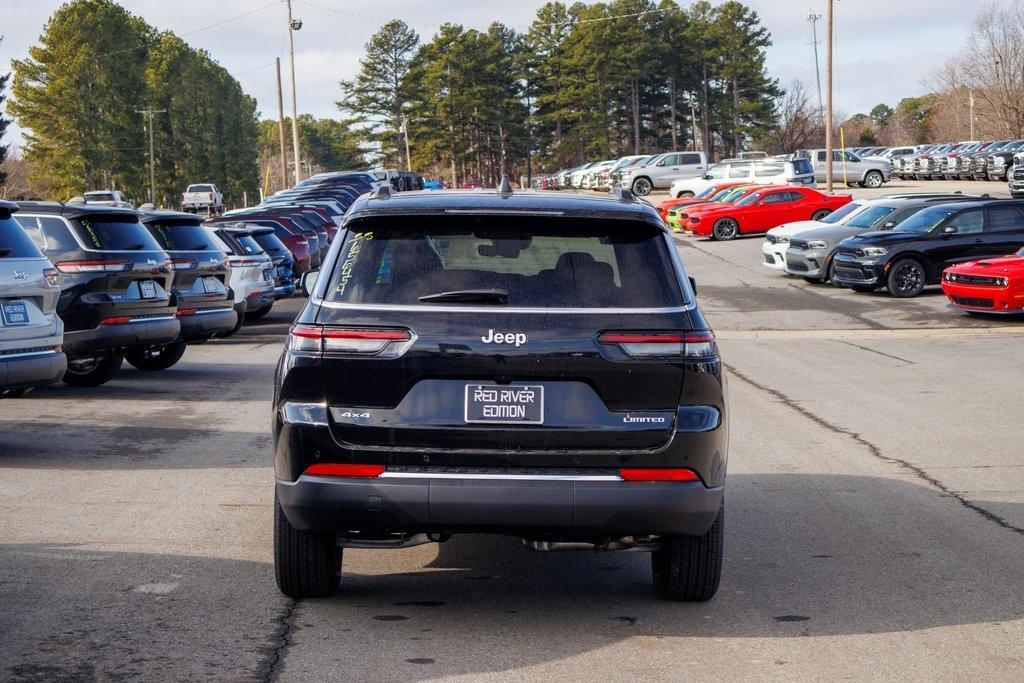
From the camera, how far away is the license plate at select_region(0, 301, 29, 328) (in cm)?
1022

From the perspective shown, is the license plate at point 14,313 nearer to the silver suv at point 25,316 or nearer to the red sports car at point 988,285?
the silver suv at point 25,316

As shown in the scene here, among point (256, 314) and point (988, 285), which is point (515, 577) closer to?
point (988, 285)

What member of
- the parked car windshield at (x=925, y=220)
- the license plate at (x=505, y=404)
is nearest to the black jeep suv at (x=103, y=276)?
the license plate at (x=505, y=404)

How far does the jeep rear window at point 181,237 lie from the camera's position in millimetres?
17641

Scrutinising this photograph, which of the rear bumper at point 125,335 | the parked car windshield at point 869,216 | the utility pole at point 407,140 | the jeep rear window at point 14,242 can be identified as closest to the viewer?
the jeep rear window at point 14,242

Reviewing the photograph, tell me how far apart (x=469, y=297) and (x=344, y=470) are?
33.8 inches

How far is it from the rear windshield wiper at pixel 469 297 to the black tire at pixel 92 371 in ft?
33.5

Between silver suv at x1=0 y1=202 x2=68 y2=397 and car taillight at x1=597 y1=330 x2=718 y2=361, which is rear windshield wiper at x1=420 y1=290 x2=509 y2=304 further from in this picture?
silver suv at x1=0 y1=202 x2=68 y2=397

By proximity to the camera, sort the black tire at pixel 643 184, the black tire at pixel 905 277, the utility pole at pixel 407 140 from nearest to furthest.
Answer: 1. the black tire at pixel 905 277
2. the black tire at pixel 643 184
3. the utility pole at pixel 407 140

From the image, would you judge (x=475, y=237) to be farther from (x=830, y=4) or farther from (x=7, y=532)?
(x=830, y=4)

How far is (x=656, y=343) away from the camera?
5.45m

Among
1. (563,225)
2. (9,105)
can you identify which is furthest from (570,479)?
(9,105)

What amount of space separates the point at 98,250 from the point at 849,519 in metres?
8.74

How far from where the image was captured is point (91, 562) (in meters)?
6.83
